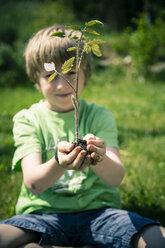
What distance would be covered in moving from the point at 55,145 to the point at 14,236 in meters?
0.66

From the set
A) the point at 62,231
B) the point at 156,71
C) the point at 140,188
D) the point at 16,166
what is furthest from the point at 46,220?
the point at 156,71

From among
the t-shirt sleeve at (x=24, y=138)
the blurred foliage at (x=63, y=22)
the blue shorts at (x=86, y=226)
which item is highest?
the blurred foliage at (x=63, y=22)

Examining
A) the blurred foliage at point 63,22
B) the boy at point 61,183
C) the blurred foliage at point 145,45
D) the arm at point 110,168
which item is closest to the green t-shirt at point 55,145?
the boy at point 61,183

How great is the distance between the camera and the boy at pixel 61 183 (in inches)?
71.5

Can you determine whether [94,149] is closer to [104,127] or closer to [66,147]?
[66,147]

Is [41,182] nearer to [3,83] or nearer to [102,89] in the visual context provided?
[102,89]

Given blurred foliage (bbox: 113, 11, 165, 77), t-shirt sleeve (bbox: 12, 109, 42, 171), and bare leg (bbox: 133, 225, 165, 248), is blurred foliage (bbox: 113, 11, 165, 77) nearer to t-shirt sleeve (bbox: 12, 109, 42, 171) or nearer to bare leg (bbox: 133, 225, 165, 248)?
t-shirt sleeve (bbox: 12, 109, 42, 171)

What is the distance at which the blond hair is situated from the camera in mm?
1981

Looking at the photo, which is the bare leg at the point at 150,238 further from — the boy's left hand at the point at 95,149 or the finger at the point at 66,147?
the finger at the point at 66,147

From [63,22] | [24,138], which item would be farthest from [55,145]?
[63,22]

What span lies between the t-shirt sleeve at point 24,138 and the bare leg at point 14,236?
1.45ft

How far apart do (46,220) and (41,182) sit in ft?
1.07

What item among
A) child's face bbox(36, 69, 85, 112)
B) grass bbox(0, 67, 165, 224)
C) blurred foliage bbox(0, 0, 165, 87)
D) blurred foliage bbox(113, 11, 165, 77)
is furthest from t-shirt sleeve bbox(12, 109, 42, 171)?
blurred foliage bbox(113, 11, 165, 77)

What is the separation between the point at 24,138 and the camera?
6.76ft
